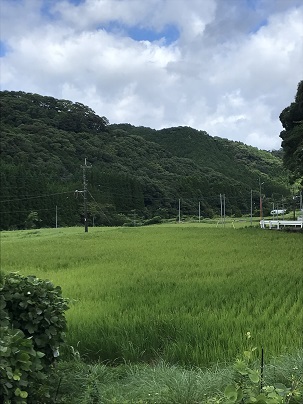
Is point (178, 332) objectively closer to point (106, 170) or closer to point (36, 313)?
point (36, 313)

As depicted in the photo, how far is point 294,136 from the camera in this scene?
24.2m

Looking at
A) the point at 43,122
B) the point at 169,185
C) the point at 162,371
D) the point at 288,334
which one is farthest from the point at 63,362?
the point at 43,122

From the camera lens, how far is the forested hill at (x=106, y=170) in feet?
180

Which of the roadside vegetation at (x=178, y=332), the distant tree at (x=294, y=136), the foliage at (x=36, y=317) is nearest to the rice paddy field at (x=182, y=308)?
the roadside vegetation at (x=178, y=332)

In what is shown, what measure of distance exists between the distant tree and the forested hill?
33.7m

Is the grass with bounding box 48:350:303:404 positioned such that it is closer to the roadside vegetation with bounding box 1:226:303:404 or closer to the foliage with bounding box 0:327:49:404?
the roadside vegetation with bounding box 1:226:303:404

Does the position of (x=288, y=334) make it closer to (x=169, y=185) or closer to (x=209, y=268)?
(x=209, y=268)

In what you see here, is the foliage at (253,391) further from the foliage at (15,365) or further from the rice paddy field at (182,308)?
the rice paddy field at (182,308)

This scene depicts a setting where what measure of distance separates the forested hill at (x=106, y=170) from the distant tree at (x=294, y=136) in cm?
3371

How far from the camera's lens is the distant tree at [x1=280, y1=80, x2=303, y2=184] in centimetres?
2341

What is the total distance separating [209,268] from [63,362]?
6452 mm

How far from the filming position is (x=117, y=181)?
6512 cm

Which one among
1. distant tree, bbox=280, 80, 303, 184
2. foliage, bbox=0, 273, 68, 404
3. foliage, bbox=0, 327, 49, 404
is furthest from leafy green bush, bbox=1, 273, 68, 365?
distant tree, bbox=280, 80, 303, 184

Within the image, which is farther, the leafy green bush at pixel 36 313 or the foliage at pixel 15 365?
the leafy green bush at pixel 36 313
